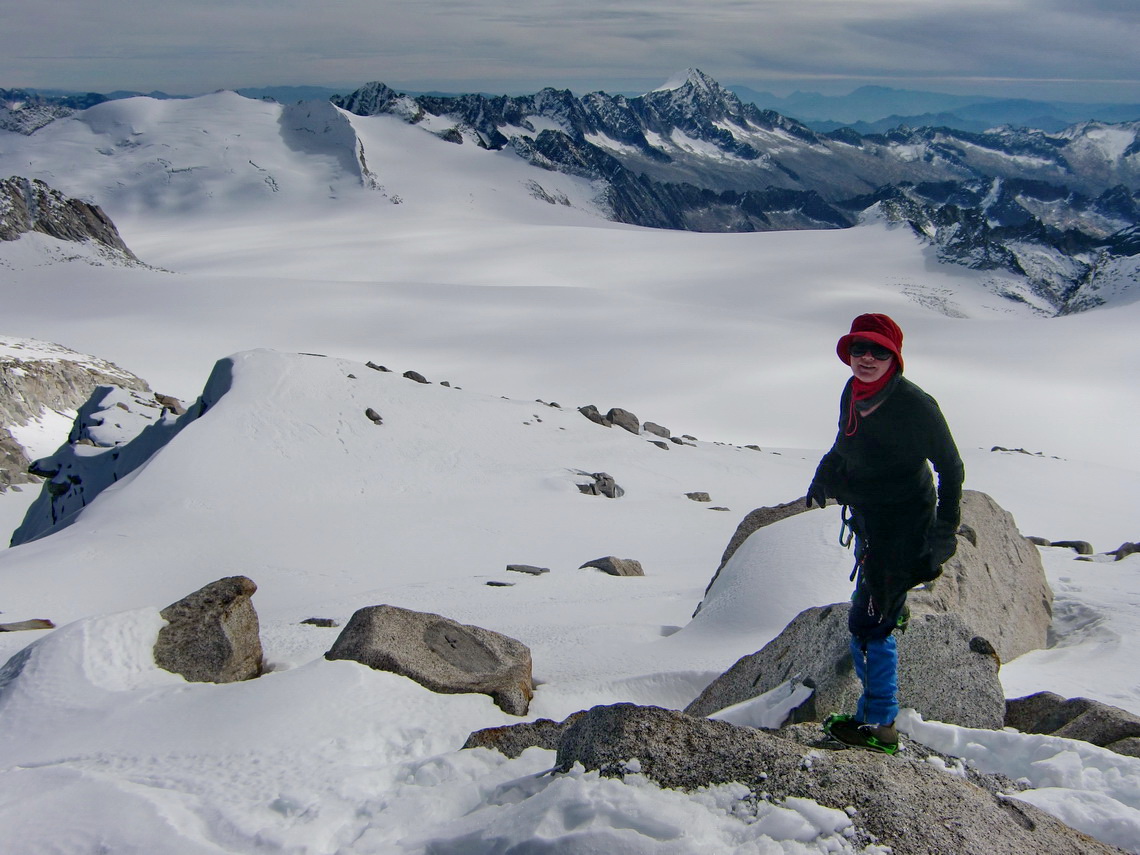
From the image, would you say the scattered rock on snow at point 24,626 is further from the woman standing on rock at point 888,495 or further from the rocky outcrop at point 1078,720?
the rocky outcrop at point 1078,720

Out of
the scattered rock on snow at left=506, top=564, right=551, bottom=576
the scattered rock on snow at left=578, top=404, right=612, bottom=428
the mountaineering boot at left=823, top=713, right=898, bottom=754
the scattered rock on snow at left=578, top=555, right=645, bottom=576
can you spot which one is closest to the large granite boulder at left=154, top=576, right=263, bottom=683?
the mountaineering boot at left=823, top=713, right=898, bottom=754

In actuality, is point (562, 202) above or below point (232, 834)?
below

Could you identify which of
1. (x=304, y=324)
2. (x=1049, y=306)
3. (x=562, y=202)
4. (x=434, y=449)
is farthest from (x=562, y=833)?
(x=562, y=202)

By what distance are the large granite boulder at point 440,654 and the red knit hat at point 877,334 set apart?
9.38ft

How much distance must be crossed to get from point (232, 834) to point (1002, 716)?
148 inches

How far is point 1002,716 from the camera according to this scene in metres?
4.57

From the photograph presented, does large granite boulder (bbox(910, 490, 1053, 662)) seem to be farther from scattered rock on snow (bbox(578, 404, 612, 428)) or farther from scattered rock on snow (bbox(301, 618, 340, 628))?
scattered rock on snow (bbox(578, 404, 612, 428))

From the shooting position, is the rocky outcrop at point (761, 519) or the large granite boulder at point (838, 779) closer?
the large granite boulder at point (838, 779)

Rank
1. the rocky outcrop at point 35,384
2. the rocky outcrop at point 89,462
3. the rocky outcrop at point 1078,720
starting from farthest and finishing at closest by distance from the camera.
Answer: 1. the rocky outcrop at point 35,384
2. the rocky outcrop at point 89,462
3. the rocky outcrop at point 1078,720

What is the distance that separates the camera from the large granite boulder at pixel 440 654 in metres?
5.11

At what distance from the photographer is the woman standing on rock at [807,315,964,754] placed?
3826 millimetres

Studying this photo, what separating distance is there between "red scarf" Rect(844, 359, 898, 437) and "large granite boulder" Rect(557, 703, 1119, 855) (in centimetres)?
147

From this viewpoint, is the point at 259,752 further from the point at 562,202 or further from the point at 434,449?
the point at 562,202

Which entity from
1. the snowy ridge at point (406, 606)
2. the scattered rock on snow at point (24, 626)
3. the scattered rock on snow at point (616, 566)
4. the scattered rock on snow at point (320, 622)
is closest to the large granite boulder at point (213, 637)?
the snowy ridge at point (406, 606)
